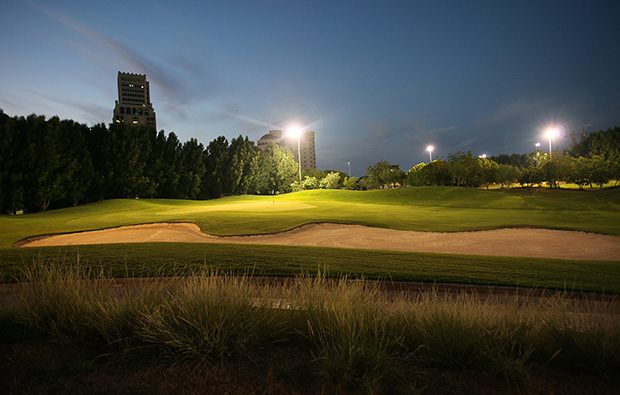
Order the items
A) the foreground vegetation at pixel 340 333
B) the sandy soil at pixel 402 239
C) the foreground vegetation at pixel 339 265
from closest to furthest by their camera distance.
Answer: the foreground vegetation at pixel 340 333, the foreground vegetation at pixel 339 265, the sandy soil at pixel 402 239

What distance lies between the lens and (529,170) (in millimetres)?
36719

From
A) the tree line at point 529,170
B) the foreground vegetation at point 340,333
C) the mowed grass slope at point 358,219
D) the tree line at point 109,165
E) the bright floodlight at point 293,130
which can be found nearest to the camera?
the foreground vegetation at point 340,333

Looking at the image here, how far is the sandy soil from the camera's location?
919 cm

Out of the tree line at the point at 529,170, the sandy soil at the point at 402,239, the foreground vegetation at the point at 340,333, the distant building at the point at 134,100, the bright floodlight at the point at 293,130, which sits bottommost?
the sandy soil at the point at 402,239

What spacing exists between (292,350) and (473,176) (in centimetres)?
4546

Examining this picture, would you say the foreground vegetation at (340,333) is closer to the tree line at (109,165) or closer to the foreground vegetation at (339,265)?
the foreground vegetation at (339,265)

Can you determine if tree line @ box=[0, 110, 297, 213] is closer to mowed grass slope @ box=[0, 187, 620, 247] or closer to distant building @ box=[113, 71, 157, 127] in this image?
mowed grass slope @ box=[0, 187, 620, 247]

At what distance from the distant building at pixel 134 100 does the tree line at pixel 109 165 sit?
11451 centimetres

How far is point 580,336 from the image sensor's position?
257 cm

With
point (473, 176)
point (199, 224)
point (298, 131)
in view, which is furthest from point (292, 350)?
point (473, 176)

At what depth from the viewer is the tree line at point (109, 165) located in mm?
22641

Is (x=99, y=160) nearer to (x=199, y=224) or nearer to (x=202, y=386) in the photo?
(x=199, y=224)

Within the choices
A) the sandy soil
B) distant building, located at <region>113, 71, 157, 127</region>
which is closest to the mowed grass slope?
the sandy soil

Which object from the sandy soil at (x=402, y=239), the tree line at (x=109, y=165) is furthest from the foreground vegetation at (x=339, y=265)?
the tree line at (x=109, y=165)
